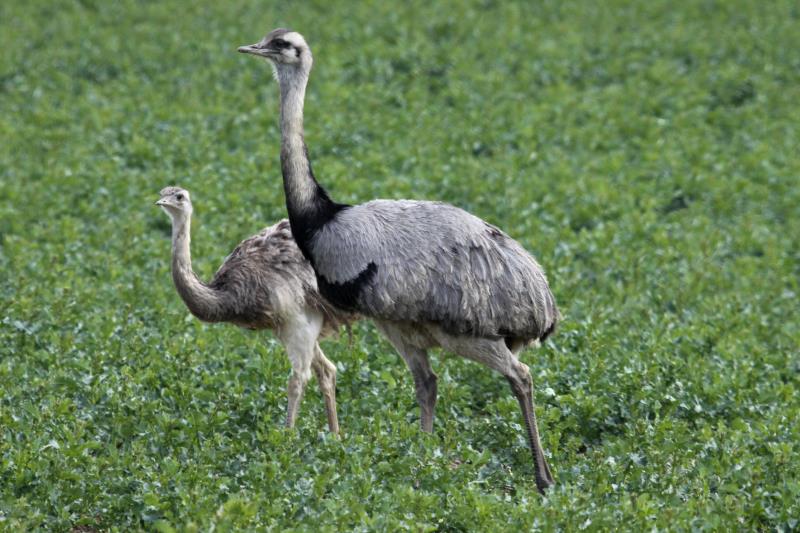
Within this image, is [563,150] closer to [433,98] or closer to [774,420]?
[433,98]

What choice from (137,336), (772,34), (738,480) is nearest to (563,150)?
(772,34)

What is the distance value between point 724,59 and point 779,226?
4724 millimetres

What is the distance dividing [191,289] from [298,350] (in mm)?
690

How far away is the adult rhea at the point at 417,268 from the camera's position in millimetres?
6797

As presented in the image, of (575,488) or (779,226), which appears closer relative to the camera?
(575,488)

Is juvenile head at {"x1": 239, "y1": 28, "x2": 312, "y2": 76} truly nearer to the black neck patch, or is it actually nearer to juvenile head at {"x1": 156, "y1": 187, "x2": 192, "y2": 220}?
juvenile head at {"x1": 156, "y1": 187, "x2": 192, "y2": 220}

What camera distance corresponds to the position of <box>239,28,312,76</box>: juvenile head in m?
7.10

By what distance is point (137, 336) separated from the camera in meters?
8.52

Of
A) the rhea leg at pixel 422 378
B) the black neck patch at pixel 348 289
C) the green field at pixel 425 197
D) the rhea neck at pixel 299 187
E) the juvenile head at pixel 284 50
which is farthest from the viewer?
the rhea leg at pixel 422 378

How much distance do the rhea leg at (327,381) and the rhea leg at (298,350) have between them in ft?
0.30

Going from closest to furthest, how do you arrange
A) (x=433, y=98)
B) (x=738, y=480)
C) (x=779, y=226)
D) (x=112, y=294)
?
(x=738, y=480) → (x=112, y=294) → (x=779, y=226) → (x=433, y=98)

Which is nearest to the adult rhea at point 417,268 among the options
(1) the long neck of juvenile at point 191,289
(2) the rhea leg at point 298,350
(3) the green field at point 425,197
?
(3) the green field at point 425,197

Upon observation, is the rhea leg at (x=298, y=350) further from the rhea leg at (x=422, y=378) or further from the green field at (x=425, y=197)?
the rhea leg at (x=422, y=378)

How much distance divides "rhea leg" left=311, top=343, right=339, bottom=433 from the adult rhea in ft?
2.33
